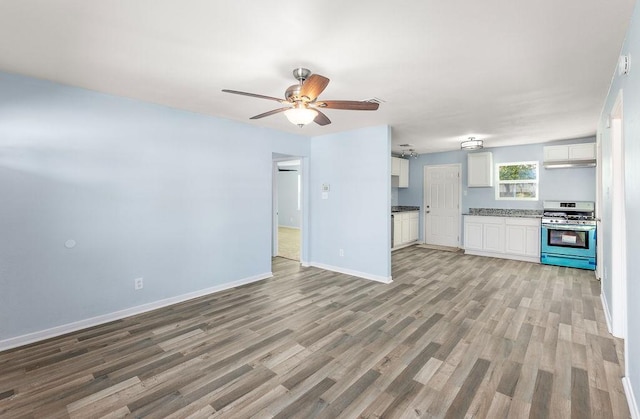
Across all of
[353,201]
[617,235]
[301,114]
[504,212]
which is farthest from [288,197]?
[617,235]

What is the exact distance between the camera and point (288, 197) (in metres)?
11.2

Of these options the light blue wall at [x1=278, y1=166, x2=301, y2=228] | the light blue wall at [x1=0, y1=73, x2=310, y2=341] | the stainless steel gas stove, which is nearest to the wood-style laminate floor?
the light blue wall at [x1=0, y1=73, x2=310, y2=341]

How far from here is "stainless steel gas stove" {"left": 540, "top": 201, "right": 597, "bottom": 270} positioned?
511 cm

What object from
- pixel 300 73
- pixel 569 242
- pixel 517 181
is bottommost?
pixel 569 242

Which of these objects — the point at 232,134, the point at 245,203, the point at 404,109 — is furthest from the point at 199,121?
the point at 404,109

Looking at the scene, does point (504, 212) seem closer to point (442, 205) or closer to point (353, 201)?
point (442, 205)

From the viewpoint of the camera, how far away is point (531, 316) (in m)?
3.29

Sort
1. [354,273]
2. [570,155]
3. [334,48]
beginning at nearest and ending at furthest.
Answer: [334,48] → [354,273] → [570,155]

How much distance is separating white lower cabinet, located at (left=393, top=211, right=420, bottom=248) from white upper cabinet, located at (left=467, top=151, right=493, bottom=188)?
4.99ft

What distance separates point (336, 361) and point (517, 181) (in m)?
5.93

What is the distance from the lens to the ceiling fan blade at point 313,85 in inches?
82.4

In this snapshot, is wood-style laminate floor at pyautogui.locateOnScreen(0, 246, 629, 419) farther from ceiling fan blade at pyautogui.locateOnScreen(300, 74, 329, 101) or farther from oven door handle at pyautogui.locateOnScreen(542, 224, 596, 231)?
ceiling fan blade at pyautogui.locateOnScreen(300, 74, 329, 101)

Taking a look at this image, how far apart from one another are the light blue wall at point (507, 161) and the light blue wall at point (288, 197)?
→ 4.22 m

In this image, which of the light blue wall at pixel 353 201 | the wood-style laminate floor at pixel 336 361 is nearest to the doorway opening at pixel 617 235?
the wood-style laminate floor at pixel 336 361
